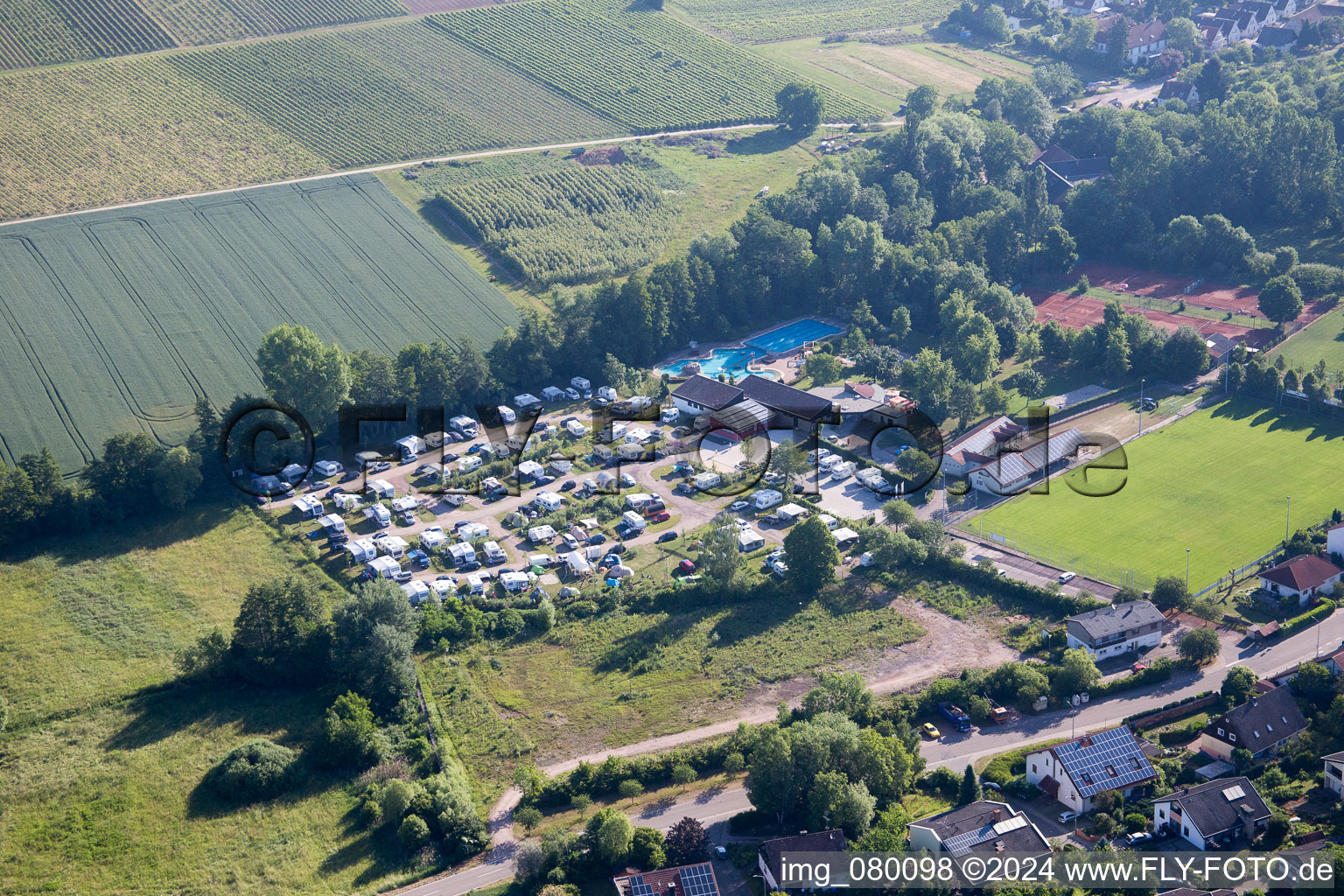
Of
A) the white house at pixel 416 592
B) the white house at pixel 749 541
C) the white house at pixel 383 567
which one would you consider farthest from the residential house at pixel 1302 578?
the white house at pixel 383 567

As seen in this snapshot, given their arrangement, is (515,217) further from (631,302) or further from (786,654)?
(786,654)

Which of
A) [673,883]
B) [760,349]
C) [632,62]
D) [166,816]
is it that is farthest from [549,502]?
[632,62]

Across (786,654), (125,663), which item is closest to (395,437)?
(125,663)

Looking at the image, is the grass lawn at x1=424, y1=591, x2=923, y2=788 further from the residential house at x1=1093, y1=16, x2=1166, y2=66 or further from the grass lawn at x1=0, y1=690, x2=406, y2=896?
the residential house at x1=1093, y1=16, x2=1166, y2=66

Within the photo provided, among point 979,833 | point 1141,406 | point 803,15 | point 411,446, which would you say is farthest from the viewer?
point 803,15

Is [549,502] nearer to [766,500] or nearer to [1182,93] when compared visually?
[766,500]
